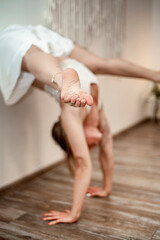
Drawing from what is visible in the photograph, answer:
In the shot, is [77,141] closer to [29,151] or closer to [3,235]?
[3,235]

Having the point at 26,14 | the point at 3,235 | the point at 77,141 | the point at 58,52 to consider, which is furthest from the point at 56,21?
the point at 3,235

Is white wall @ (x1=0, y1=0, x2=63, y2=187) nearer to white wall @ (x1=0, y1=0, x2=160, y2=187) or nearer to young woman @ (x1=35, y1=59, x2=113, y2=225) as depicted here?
white wall @ (x1=0, y1=0, x2=160, y2=187)

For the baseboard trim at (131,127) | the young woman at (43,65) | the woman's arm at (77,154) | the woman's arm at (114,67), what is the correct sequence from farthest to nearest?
the baseboard trim at (131,127) < the woman's arm at (114,67) < the woman's arm at (77,154) < the young woman at (43,65)

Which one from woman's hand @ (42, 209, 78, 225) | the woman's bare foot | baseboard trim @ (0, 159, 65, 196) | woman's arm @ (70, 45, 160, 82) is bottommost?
baseboard trim @ (0, 159, 65, 196)

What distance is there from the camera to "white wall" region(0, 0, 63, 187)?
222cm

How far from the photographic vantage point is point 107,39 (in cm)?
368

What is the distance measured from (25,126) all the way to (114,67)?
0.91 meters

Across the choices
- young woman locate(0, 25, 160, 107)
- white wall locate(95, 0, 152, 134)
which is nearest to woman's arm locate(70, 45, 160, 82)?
young woman locate(0, 25, 160, 107)

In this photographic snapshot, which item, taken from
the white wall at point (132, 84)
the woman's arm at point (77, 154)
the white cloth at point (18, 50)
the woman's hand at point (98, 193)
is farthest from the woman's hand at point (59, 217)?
the white wall at point (132, 84)

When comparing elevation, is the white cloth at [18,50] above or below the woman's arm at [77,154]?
above

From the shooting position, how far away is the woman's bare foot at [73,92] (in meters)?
1.16

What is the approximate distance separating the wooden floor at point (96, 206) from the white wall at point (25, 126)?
15 centimetres

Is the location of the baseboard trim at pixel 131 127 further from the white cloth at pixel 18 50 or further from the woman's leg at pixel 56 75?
the woman's leg at pixel 56 75

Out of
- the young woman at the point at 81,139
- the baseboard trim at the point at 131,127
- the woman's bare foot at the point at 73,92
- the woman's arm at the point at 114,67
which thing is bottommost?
the baseboard trim at the point at 131,127
